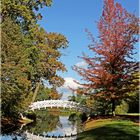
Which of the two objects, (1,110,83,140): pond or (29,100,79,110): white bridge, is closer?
(1,110,83,140): pond

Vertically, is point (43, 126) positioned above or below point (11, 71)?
below

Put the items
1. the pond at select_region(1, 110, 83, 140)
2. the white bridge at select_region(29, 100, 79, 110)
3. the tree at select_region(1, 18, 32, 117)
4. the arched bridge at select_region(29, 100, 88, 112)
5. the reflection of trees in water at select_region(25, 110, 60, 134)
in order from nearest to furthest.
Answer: the pond at select_region(1, 110, 83, 140)
the tree at select_region(1, 18, 32, 117)
the reflection of trees in water at select_region(25, 110, 60, 134)
the arched bridge at select_region(29, 100, 88, 112)
the white bridge at select_region(29, 100, 79, 110)

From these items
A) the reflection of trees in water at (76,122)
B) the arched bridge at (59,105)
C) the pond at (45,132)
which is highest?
the arched bridge at (59,105)

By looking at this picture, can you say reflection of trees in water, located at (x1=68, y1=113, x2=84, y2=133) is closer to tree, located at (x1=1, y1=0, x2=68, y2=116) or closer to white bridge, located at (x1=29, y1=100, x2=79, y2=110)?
white bridge, located at (x1=29, y1=100, x2=79, y2=110)

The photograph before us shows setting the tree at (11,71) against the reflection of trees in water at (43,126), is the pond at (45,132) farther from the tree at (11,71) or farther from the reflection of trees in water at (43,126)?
the tree at (11,71)

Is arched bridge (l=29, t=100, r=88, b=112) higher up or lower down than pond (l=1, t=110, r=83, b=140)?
higher up

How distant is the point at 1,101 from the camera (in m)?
33.3


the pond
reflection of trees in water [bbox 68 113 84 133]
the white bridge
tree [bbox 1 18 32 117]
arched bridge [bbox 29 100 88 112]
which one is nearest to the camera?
the pond

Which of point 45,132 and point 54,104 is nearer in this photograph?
point 45,132

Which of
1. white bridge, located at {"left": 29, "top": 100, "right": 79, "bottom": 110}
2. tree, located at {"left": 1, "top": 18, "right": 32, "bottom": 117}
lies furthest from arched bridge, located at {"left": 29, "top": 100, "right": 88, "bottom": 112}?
tree, located at {"left": 1, "top": 18, "right": 32, "bottom": 117}

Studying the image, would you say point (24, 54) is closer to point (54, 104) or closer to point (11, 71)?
point (11, 71)

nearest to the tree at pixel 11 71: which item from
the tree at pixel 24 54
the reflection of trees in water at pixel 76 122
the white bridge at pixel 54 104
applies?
the tree at pixel 24 54

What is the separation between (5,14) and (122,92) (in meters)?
17.2

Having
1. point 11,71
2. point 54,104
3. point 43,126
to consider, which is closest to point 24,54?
point 11,71
